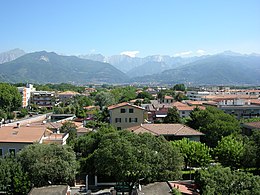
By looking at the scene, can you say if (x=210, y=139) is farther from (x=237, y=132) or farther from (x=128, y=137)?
(x=128, y=137)

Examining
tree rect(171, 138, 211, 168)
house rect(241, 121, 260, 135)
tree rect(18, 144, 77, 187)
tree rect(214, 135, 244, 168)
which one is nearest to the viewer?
tree rect(18, 144, 77, 187)

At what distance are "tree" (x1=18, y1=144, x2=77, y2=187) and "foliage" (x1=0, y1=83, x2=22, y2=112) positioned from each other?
191 ft

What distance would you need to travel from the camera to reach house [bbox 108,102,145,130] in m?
41.7

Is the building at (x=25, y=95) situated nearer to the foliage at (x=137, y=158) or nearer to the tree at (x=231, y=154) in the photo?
the foliage at (x=137, y=158)

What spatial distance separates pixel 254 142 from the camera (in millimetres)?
24922

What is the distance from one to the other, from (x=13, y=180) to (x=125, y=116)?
889 inches

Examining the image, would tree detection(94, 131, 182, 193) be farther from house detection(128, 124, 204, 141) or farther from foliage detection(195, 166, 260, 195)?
house detection(128, 124, 204, 141)

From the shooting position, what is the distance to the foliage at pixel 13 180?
20.3 meters

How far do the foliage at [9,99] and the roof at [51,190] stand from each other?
60.9 meters

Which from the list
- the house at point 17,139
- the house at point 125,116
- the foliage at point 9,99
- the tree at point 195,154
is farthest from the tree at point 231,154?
the foliage at point 9,99

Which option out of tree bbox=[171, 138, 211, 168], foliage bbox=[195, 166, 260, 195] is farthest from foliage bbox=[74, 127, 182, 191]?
foliage bbox=[195, 166, 260, 195]

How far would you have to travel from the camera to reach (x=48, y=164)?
21.6 m

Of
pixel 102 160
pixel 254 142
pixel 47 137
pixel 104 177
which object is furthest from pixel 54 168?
pixel 254 142

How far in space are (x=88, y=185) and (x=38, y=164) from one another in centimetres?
500
